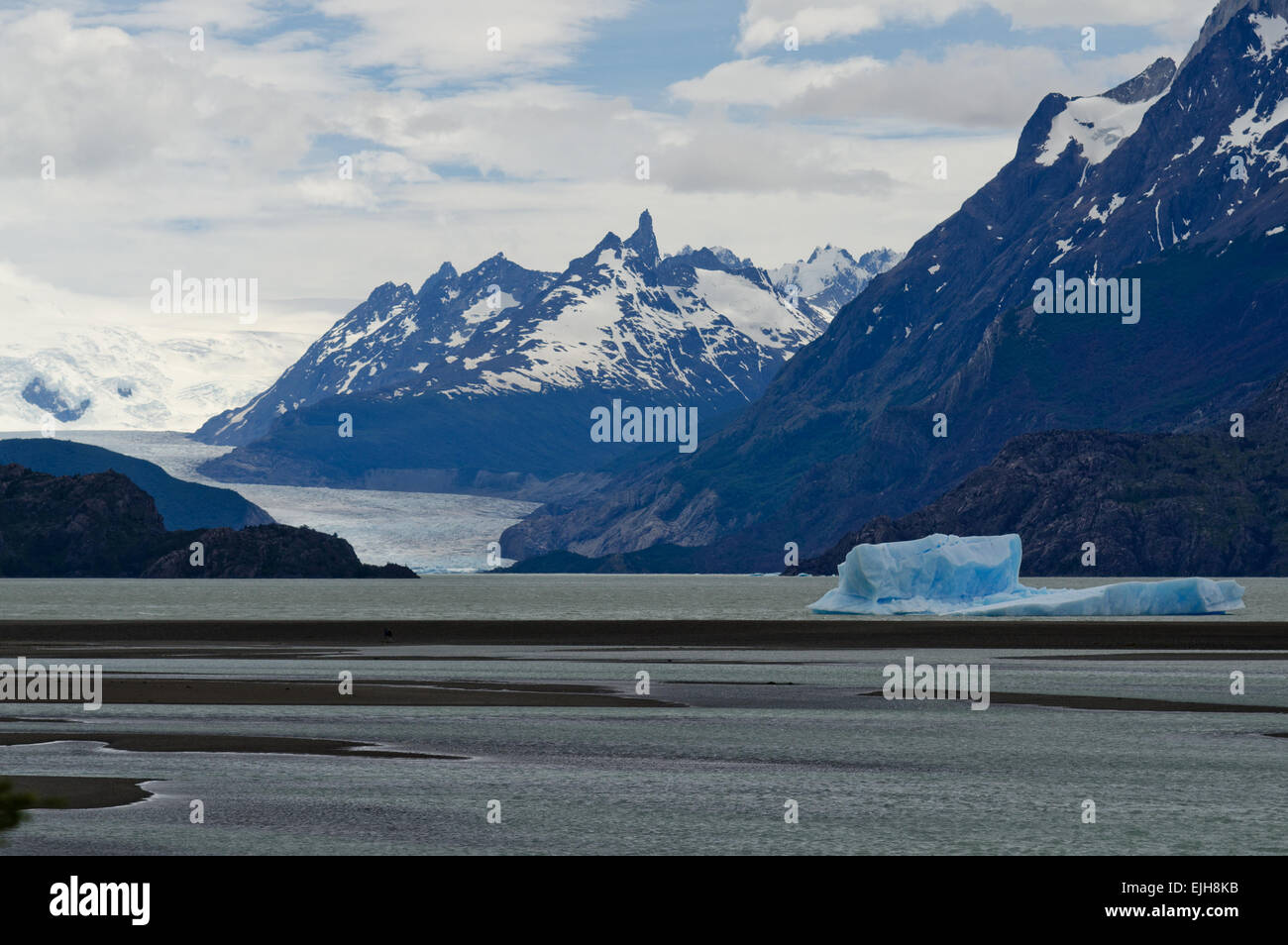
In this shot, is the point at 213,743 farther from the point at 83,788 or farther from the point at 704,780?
the point at 704,780

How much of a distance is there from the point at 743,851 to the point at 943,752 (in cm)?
1679

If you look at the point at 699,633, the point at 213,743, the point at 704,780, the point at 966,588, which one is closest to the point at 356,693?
the point at 213,743

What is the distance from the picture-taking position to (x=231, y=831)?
32375 millimetres

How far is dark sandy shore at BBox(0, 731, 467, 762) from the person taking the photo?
45044 millimetres

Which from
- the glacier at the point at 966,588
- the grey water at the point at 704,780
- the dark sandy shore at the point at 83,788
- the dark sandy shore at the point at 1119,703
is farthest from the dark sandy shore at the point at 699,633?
the dark sandy shore at the point at 83,788

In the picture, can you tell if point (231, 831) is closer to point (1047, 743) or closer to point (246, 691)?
point (1047, 743)

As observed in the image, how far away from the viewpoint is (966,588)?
151m

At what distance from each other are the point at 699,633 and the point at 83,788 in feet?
278

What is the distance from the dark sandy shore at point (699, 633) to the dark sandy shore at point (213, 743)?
46.6 meters

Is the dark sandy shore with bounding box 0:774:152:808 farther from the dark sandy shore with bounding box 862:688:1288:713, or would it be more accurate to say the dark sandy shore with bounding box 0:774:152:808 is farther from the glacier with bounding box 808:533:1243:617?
the glacier with bounding box 808:533:1243:617

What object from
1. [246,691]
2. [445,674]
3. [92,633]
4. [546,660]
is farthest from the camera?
[92,633]

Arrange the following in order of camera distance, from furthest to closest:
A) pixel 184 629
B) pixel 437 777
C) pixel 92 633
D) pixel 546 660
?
pixel 184 629, pixel 92 633, pixel 546 660, pixel 437 777

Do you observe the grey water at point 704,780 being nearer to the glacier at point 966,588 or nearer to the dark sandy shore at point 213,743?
the dark sandy shore at point 213,743
